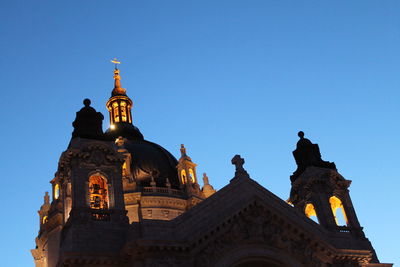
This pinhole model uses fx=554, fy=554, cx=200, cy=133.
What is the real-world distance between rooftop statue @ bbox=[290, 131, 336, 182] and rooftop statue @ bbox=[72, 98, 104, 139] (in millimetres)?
15744

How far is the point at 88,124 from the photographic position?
39250 mm

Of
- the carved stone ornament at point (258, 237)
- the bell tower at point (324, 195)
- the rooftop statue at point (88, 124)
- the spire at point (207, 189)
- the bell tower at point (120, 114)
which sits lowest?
the carved stone ornament at point (258, 237)

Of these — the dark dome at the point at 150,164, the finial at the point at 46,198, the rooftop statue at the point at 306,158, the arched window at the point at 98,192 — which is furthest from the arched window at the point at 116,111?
the arched window at the point at 98,192

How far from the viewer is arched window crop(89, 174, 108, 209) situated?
37.1 metres

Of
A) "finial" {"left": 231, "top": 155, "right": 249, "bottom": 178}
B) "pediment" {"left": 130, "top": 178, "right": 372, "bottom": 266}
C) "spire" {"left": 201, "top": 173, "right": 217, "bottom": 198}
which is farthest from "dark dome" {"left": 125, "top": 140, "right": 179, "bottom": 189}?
"pediment" {"left": 130, "top": 178, "right": 372, "bottom": 266}

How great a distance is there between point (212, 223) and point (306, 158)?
13738 millimetres

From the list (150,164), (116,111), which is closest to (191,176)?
(150,164)

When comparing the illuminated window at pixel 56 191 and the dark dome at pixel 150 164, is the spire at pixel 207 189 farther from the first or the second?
the illuminated window at pixel 56 191

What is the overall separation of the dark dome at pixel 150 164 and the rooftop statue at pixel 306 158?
18436mm

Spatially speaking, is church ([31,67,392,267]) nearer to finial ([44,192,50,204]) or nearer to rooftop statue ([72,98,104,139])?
rooftop statue ([72,98,104,139])

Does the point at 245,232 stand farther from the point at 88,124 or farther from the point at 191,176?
the point at 191,176

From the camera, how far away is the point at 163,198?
55.4m

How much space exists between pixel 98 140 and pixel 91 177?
8.35ft

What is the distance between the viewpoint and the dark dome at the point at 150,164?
2282 inches
